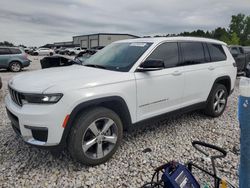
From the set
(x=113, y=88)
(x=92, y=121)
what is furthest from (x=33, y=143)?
(x=113, y=88)

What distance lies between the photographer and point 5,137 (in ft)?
13.0

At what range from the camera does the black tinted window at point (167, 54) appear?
12.2 feet

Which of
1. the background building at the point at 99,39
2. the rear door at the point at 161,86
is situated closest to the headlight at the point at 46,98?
the rear door at the point at 161,86

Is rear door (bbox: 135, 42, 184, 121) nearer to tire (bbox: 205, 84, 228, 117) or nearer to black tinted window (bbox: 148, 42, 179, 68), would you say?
black tinted window (bbox: 148, 42, 179, 68)

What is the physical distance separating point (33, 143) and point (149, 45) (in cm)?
228

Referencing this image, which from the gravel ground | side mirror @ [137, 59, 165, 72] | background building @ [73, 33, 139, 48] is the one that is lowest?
the gravel ground

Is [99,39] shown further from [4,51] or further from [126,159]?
[126,159]

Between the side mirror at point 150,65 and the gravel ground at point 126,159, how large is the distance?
0.98 meters

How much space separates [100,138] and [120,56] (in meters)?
1.47

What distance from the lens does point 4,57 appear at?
13922 millimetres

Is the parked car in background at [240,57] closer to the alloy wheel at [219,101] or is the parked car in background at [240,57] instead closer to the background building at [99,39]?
the alloy wheel at [219,101]

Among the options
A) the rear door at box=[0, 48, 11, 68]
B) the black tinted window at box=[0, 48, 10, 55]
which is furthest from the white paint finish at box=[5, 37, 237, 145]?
the black tinted window at box=[0, 48, 10, 55]

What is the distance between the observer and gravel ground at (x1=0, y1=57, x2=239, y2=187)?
9.26 feet

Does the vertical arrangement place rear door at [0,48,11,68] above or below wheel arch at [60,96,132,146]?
above
